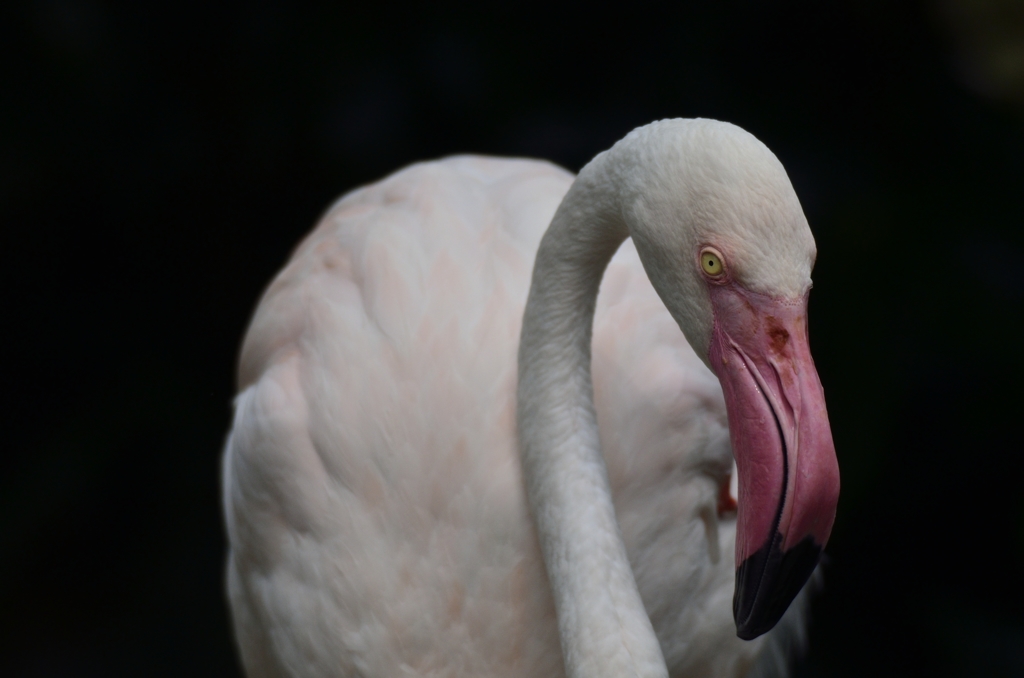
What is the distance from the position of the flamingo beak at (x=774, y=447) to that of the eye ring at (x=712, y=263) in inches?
0.7

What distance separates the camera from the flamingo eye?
53.2 inches

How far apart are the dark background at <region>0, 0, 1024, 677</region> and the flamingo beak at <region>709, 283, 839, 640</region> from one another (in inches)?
74.4

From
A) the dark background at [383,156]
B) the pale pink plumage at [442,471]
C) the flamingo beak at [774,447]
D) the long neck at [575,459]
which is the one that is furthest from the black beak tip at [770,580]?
the dark background at [383,156]

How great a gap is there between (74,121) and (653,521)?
7.56 feet

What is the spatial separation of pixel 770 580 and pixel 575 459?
1.47 ft

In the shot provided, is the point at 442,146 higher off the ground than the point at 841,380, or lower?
higher

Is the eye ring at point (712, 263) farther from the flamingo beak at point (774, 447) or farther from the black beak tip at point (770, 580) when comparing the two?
the black beak tip at point (770, 580)

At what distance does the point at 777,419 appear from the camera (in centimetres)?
137

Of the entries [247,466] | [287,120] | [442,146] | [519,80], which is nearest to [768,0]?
[519,80]

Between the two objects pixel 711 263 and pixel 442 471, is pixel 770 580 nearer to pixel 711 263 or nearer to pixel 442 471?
pixel 711 263

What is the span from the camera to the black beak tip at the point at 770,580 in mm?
1365

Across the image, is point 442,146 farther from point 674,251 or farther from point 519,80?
point 674,251

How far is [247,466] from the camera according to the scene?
2.03 meters

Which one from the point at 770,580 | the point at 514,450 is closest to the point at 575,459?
the point at 514,450
